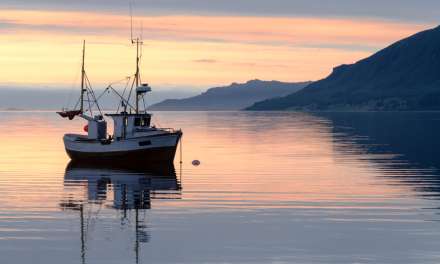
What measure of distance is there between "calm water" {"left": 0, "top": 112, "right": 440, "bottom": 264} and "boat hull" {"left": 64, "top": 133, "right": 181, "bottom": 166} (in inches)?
104

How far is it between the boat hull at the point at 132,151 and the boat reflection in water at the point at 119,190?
1.83 meters

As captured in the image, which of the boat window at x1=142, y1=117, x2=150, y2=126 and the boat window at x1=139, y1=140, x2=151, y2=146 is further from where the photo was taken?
the boat window at x1=142, y1=117, x2=150, y2=126

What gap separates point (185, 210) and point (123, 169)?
30.5 meters

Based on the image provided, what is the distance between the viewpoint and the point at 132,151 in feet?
263

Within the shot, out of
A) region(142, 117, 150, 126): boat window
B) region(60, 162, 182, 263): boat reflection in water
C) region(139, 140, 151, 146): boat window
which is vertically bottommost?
region(60, 162, 182, 263): boat reflection in water

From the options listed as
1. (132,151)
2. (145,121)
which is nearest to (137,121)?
(145,121)

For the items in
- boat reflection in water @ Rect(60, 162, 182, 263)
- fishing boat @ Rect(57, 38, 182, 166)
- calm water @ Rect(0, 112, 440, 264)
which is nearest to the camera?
calm water @ Rect(0, 112, 440, 264)

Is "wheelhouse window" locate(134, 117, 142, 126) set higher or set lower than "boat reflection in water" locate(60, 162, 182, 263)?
higher

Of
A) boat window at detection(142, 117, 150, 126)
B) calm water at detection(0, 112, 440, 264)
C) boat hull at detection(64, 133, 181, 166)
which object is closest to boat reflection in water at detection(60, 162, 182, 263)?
calm water at detection(0, 112, 440, 264)

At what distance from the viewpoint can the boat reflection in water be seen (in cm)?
4241

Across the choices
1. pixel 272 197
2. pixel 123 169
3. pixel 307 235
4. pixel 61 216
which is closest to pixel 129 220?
pixel 61 216

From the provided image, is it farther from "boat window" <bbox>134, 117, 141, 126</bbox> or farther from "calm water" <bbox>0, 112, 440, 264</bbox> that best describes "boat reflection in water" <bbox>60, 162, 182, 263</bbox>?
"boat window" <bbox>134, 117, 141, 126</bbox>

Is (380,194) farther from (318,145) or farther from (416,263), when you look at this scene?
(318,145)

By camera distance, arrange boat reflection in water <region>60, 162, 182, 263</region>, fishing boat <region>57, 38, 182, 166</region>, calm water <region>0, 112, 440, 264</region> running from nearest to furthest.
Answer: calm water <region>0, 112, 440, 264</region>, boat reflection in water <region>60, 162, 182, 263</region>, fishing boat <region>57, 38, 182, 166</region>
